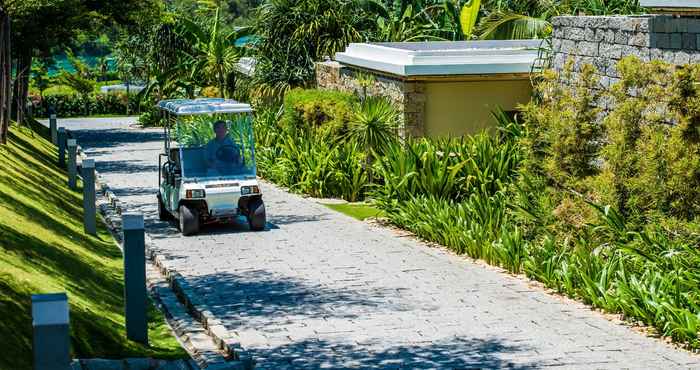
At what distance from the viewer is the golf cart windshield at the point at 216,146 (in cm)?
1675

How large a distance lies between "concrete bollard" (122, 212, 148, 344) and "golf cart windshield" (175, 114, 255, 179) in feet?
23.1

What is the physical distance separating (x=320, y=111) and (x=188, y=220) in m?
7.38

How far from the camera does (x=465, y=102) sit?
2066 cm

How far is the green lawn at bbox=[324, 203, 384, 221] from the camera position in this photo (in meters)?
18.8

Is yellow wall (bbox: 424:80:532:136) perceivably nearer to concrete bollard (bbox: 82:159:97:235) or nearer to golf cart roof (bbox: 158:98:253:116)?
golf cart roof (bbox: 158:98:253:116)

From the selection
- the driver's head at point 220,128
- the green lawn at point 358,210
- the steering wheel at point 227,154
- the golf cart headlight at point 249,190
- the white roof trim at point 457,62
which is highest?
the white roof trim at point 457,62

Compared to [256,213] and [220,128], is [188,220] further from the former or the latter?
[220,128]

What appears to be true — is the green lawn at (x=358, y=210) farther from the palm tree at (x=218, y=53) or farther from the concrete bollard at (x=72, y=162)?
the palm tree at (x=218, y=53)

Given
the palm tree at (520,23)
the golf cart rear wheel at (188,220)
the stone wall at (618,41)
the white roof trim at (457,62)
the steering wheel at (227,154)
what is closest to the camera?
the stone wall at (618,41)

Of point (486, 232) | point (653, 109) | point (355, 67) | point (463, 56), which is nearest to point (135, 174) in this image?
point (355, 67)

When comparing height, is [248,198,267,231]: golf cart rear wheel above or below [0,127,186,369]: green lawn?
below

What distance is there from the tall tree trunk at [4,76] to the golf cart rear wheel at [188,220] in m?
4.84

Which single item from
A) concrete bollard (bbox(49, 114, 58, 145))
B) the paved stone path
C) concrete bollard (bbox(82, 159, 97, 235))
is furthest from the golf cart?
concrete bollard (bbox(49, 114, 58, 145))

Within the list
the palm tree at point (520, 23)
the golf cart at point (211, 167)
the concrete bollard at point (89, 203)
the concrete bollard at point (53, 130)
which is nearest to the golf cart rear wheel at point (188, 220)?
the golf cart at point (211, 167)
